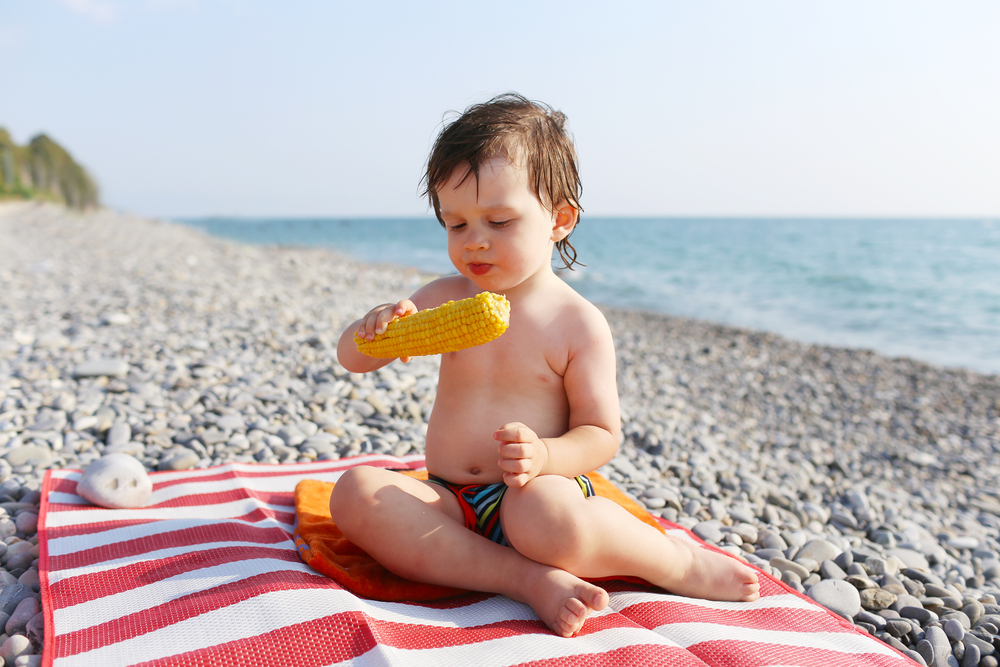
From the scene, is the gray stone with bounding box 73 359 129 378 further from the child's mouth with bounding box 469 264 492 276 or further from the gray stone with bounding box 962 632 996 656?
Answer: the gray stone with bounding box 962 632 996 656

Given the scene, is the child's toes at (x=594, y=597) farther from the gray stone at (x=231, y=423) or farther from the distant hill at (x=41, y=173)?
the distant hill at (x=41, y=173)

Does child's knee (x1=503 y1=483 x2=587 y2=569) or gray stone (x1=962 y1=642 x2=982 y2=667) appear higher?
child's knee (x1=503 y1=483 x2=587 y2=569)

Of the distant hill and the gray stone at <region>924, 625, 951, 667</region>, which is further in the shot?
the distant hill

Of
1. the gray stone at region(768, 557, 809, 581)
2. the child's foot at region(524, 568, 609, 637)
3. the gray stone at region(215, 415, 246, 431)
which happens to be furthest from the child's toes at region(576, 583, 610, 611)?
the gray stone at region(215, 415, 246, 431)

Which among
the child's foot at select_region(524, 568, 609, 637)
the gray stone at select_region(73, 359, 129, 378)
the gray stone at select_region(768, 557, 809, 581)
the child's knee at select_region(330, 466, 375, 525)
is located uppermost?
the child's knee at select_region(330, 466, 375, 525)

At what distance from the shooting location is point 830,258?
26.0m

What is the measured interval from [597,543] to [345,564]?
0.85 m

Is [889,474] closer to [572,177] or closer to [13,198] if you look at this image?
[572,177]

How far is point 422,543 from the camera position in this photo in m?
1.90

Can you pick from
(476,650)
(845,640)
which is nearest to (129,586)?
(476,650)

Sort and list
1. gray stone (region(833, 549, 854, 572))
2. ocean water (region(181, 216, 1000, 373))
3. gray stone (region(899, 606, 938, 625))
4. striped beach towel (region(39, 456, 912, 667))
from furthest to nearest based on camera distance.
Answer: ocean water (region(181, 216, 1000, 373)), gray stone (region(833, 549, 854, 572)), gray stone (region(899, 606, 938, 625)), striped beach towel (region(39, 456, 912, 667))

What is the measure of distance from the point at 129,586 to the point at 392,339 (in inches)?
41.9

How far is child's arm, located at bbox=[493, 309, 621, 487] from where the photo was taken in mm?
1924

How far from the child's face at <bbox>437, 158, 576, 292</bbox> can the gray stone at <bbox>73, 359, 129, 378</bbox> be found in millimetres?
3269
